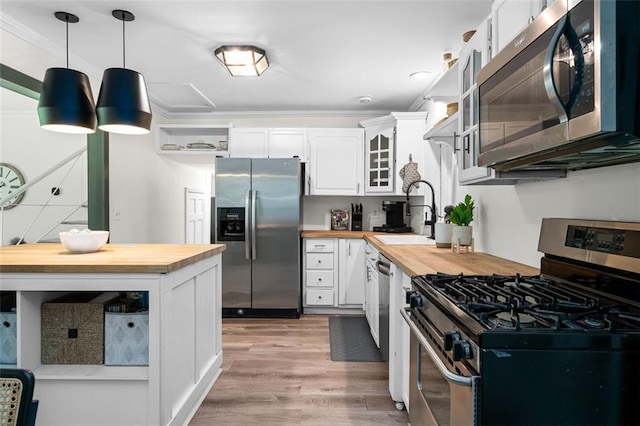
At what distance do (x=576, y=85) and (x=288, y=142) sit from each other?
12.4 feet

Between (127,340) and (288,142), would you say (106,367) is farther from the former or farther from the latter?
(288,142)

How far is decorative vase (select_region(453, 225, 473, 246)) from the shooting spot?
2424 millimetres

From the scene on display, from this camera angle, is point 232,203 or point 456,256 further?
point 232,203

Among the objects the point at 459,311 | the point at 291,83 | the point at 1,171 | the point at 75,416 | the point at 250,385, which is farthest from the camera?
the point at 1,171

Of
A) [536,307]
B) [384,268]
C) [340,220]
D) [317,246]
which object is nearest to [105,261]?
[384,268]

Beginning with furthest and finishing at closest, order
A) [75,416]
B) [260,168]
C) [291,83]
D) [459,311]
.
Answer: [260,168] < [291,83] < [75,416] < [459,311]

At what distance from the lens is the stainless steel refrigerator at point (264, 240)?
13.3 ft

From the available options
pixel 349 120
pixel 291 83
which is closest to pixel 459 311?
pixel 291 83

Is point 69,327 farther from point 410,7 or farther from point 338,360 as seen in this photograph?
point 410,7

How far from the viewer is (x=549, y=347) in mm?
868

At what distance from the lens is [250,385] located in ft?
8.11

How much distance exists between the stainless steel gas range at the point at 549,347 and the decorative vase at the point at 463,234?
1.14 m

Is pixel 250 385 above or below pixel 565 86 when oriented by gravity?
below

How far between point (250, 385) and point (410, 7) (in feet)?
8.90
